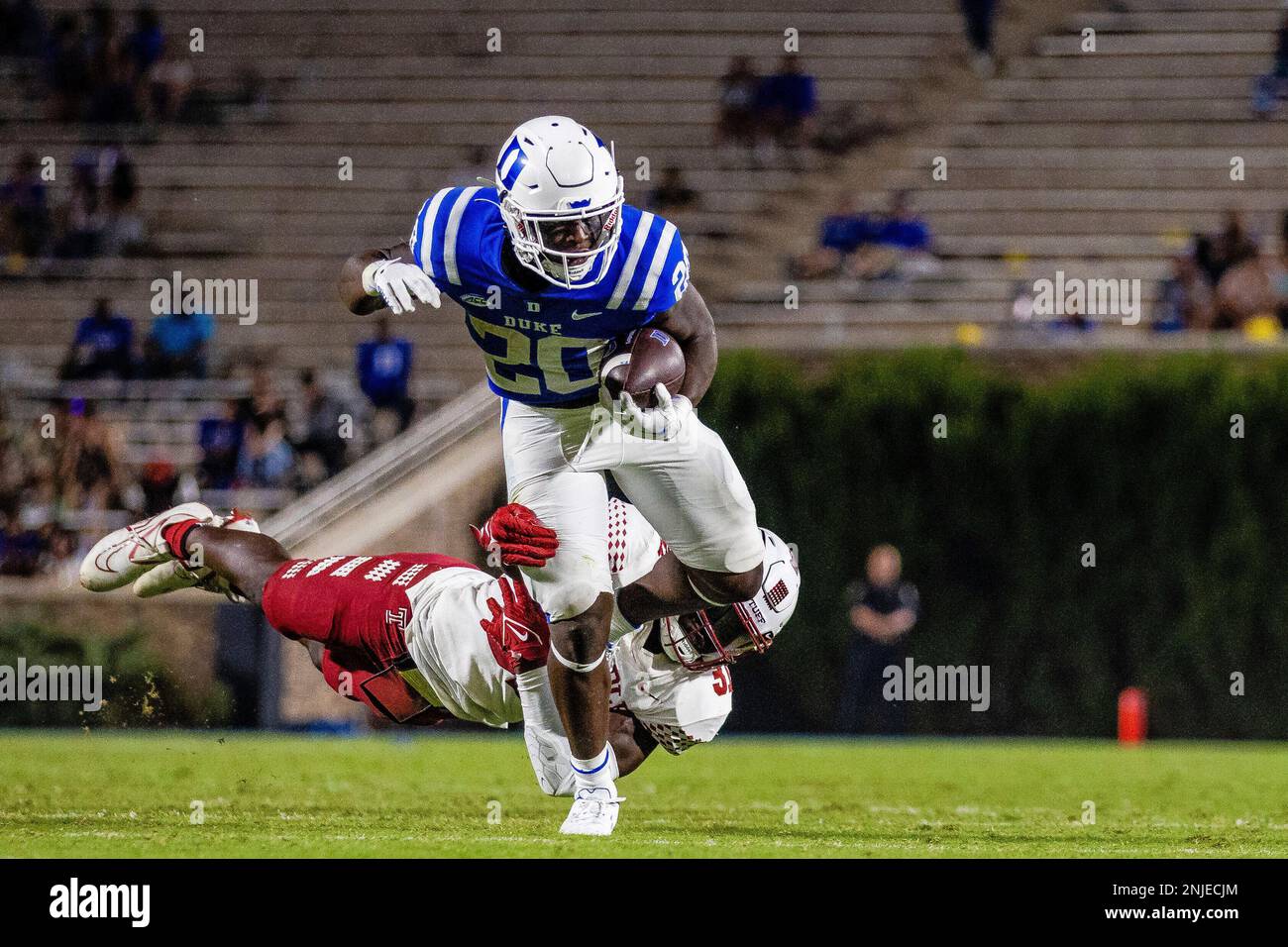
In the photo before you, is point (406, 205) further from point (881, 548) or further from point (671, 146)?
point (881, 548)

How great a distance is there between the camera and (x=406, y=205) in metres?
16.9

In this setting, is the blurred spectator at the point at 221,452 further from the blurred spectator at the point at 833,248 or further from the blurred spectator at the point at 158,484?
the blurred spectator at the point at 833,248

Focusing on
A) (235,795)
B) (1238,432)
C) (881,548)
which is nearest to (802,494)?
(881,548)

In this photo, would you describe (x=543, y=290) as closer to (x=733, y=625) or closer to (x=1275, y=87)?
(x=733, y=625)

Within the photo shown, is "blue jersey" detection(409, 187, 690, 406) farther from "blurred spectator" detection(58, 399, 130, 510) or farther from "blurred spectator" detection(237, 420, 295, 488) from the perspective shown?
"blurred spectator" detection(58, 399, 130, 510)

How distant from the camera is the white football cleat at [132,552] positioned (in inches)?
292

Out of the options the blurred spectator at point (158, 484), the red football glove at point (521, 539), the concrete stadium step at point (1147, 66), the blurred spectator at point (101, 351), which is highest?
the concrete stadium step at point (1147, 66)

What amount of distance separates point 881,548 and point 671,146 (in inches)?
195

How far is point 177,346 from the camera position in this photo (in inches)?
583

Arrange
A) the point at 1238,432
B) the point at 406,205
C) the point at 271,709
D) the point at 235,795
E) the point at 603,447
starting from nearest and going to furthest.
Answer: the point at 603,447 < the point at 235,795 < the point at 271,709 < the point at 1238,432 < the point at 406,205

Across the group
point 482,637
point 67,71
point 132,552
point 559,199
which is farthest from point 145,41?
point 559,199

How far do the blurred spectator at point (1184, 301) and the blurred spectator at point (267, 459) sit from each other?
6.60 metres

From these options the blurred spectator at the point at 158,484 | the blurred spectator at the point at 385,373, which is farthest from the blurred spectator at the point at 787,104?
the blurred spectator at the point at 158,484

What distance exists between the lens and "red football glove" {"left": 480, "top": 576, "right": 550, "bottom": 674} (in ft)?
21.5
